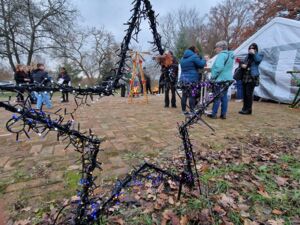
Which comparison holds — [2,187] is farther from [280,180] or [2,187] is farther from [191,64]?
[191,64]

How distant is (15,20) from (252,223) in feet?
63.4

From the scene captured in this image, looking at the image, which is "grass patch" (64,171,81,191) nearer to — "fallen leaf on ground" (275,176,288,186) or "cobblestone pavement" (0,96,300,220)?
"cobblestone pavement" (0,96,300,220)

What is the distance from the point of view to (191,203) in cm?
169

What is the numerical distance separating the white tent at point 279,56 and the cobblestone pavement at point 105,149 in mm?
3324

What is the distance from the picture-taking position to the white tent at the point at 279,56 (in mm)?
6922

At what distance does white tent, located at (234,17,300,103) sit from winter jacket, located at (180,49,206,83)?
4655mm

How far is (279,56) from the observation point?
293 inches

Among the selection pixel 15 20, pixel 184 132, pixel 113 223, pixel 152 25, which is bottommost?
pixel 113 223

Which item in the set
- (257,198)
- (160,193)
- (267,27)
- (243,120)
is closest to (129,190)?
(160,193)

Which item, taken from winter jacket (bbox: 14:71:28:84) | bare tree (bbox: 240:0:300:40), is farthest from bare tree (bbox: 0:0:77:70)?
bare tree (bbox: 240:0:300:40)

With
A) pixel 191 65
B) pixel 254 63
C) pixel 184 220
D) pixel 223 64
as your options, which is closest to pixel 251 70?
pixel 254 63

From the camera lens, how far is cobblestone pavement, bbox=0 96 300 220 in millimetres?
1857

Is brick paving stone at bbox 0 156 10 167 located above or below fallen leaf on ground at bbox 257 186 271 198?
below

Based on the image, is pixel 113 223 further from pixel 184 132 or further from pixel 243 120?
pixel 243 120
